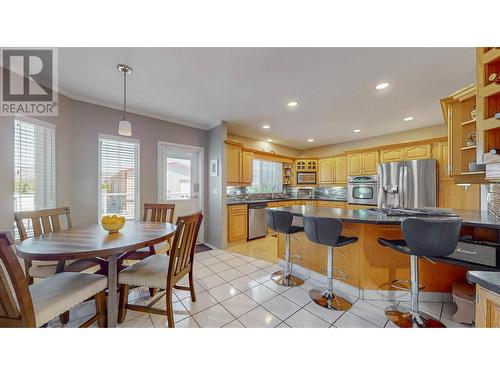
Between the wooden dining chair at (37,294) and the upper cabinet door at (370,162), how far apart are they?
211 inches

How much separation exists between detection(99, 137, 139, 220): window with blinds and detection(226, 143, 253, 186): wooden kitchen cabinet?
1.71 m

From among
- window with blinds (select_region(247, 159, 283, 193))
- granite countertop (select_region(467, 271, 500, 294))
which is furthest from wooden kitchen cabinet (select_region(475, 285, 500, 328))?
window with blinds (select_region(247, 159, 283, 193))

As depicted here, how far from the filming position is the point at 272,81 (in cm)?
232

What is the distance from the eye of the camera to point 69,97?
2.63 metres

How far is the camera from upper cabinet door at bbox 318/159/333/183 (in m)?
5.59

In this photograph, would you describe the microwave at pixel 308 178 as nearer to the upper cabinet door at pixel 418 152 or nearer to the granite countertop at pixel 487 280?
the upper cabinet door at pixel 418 152

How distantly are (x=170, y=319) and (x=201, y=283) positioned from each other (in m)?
0.89

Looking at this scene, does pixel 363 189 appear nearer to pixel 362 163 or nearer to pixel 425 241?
pixel 362 163

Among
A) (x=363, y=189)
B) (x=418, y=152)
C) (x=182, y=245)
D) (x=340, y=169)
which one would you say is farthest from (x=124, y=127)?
(x=418, y=152)

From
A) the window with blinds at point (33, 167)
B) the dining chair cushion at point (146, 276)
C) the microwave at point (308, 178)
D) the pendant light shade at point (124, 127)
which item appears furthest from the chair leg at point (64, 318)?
the microwave at point (308, 178)

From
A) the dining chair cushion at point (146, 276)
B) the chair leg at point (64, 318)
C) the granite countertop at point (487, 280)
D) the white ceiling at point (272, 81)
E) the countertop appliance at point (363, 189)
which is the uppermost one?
the white ceiling at point (272, 81)

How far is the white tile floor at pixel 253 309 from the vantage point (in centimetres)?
168
